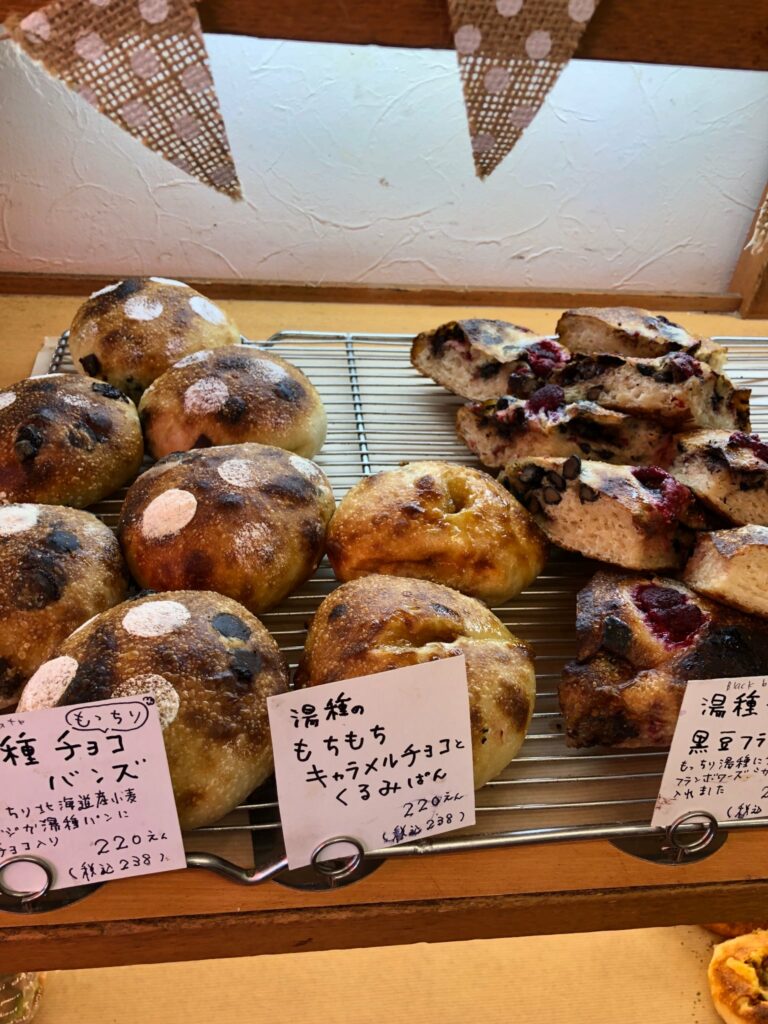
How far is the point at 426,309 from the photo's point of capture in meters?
2.08

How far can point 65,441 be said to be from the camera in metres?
1.31

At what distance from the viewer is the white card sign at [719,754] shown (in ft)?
2.95

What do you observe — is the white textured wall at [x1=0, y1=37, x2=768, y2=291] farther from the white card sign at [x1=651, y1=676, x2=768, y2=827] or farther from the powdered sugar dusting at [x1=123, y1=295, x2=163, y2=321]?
the white card sign at [x1=651, y1=676, x2=768, y2=827]

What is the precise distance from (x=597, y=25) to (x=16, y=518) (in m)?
1.00

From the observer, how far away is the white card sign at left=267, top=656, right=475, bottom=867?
2.72 ft

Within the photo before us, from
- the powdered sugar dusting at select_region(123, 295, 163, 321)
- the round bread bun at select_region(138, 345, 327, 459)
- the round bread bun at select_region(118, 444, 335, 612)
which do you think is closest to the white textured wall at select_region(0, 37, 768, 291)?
the powdered sugar dusting at select_region(123, 295, 163, 321)

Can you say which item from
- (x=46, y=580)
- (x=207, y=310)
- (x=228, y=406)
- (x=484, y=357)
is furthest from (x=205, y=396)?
(x=484, y=357)

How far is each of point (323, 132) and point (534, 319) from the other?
0.66m

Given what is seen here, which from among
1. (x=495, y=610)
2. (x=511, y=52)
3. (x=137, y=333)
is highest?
(x=511, y=52)

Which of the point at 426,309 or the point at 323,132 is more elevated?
the point at 323,132

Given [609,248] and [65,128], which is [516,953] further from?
A: [65,128]

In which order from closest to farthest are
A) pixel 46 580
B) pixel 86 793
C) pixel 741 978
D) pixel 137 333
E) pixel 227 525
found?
pixel 86 793 < pixel 46 580 < pixel 227 525 < pixel 741 978 < pixel 137 333

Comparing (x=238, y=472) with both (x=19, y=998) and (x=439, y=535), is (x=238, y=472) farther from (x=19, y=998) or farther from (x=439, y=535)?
(x=19, y=998)

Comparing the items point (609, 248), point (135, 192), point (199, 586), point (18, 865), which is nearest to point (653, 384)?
point (199, 586)
